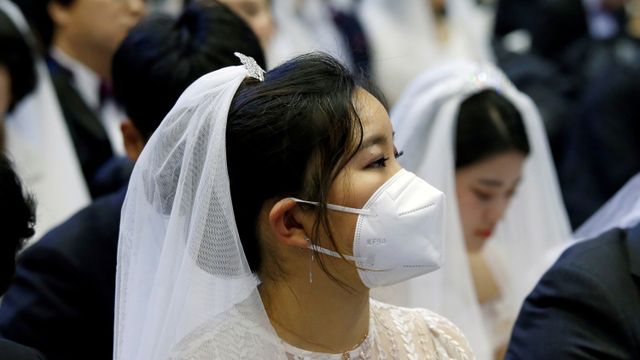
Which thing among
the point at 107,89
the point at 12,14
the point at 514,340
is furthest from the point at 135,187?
the point at 107,89

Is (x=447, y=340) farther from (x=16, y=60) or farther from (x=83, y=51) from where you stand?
(x=83, y=51)

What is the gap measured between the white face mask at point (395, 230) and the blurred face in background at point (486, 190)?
109 cm

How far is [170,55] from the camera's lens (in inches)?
102

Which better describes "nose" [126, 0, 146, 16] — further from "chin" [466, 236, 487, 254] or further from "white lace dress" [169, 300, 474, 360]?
"white lace dress" [169, 300, 474, 360]

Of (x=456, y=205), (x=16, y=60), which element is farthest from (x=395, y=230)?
(x=16, y=60)

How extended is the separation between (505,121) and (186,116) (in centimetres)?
143

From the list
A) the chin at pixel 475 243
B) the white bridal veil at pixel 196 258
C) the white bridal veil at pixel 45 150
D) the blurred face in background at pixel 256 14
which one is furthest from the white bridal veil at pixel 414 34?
the white bridal veil at pixel 196 258

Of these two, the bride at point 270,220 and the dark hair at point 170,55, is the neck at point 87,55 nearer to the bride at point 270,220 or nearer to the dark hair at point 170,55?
the dark hair at point 170,55

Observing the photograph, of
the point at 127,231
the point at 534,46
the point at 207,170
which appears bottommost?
the point at 534,46

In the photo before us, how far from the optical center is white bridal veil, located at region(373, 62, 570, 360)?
3.05m

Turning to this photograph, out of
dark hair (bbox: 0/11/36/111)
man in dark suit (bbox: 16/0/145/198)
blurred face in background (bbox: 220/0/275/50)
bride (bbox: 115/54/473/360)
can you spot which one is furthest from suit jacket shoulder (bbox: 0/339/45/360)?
blurred face in background (bbox: 220/0/275/50)

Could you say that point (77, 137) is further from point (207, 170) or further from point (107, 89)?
point (207, 170)

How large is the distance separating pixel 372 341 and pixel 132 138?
0.85 metres

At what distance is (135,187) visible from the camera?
2010 mm
